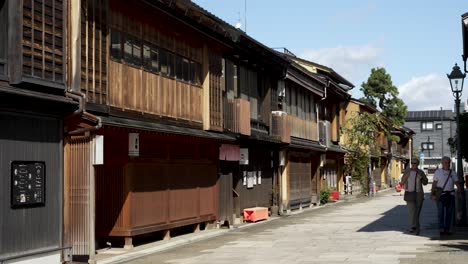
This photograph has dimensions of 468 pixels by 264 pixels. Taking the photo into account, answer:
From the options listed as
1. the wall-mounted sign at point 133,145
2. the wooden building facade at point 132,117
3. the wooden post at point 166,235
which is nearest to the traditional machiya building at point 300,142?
the wooden building facade at point 132,117

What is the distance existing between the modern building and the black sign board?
4225 inches

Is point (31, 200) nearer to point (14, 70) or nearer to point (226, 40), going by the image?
point (14, 70)

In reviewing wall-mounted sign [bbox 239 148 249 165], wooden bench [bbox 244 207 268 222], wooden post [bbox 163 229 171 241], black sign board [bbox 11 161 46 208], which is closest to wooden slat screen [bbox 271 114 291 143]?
wall-mounted sign [bbox 239 148 249 165]

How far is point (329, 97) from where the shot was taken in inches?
1679

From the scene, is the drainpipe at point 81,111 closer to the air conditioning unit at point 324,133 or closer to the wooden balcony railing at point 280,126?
the wooden balcony railing at point 280,126

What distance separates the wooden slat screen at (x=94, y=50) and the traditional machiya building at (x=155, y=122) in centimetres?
2

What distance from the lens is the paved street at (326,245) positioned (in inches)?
568

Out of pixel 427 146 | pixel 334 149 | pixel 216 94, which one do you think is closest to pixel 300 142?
pixel 334 149

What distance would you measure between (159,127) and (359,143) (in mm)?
33688

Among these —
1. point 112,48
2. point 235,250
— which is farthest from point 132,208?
point 112,48

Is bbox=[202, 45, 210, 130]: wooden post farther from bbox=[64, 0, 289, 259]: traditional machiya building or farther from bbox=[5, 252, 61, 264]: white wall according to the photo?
bbox=[5, 252, 61, 264]: white wall

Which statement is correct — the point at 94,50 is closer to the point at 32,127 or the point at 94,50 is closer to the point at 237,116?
the point at 32,127

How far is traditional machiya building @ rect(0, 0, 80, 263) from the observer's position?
38.2 ft

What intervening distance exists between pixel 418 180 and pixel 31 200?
37.0ft
